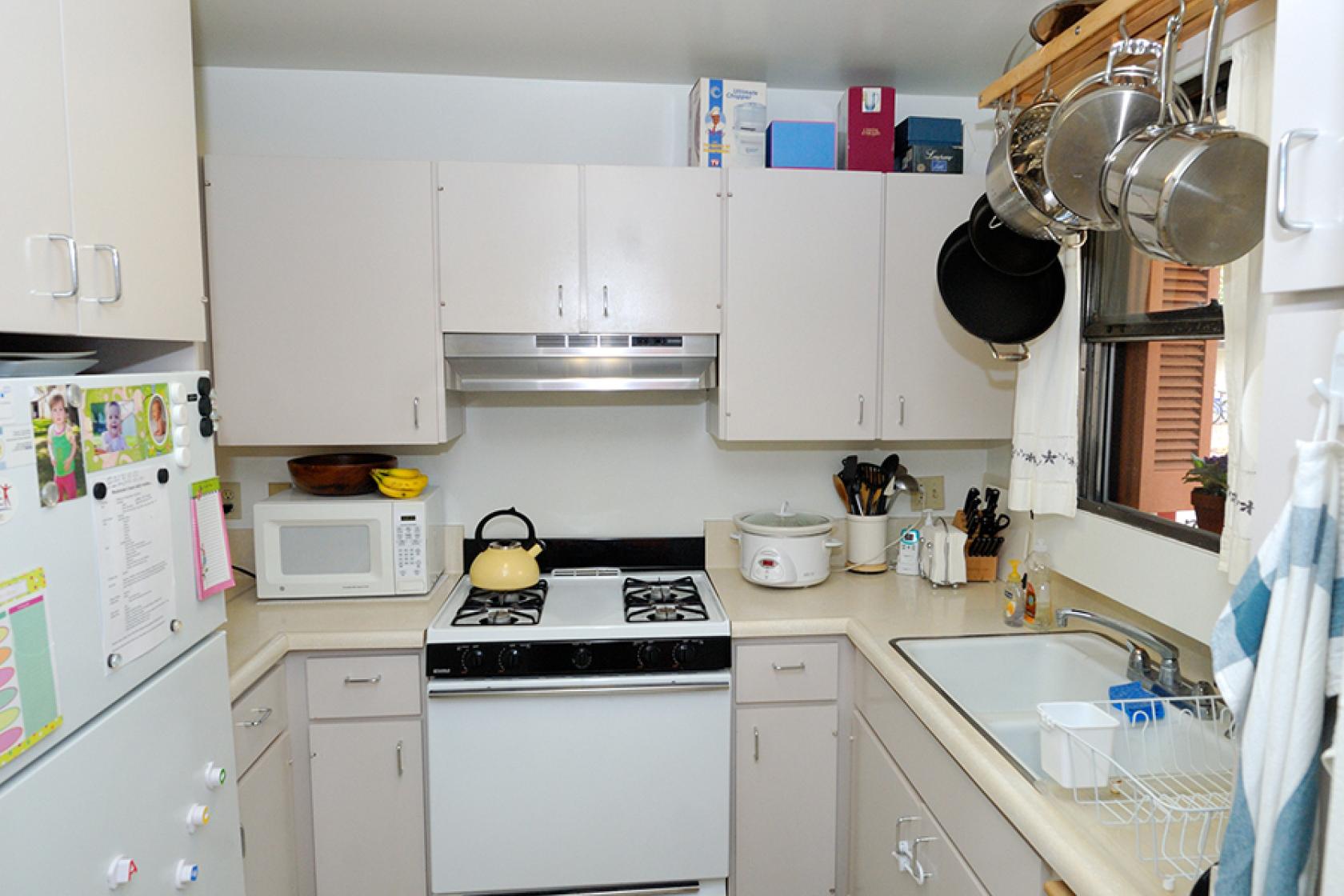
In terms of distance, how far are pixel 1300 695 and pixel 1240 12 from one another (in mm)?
1279

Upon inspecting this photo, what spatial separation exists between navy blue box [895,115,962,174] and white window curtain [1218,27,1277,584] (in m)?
1.05

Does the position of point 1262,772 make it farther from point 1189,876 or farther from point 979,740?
point 979,740

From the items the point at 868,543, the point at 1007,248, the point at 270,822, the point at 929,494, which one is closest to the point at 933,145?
the point at 1007,248

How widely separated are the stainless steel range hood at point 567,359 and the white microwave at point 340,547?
436 millimetres

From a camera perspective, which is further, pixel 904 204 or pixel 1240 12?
pixel 904 204

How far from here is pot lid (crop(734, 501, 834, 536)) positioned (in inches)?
98.4

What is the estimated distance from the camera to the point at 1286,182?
75 cm

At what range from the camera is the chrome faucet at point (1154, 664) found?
1.64 m

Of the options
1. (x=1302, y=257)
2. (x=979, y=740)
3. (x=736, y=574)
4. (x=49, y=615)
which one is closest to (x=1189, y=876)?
(x=979, y=740)

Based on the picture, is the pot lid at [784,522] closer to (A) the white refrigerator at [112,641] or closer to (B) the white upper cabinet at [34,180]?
(A) the white refrigerator at [112,641]

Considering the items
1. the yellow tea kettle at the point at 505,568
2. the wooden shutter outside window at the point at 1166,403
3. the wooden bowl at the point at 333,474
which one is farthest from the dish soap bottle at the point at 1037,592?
the wooden bowl at the point at 333,474

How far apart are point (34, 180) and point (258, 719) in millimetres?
1354

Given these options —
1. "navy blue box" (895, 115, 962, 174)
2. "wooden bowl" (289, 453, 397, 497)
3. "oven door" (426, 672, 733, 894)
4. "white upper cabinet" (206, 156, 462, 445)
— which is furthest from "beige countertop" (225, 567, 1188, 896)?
"navy blue box" (895, 115, 962, 174)

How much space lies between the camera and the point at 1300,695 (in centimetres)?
72
